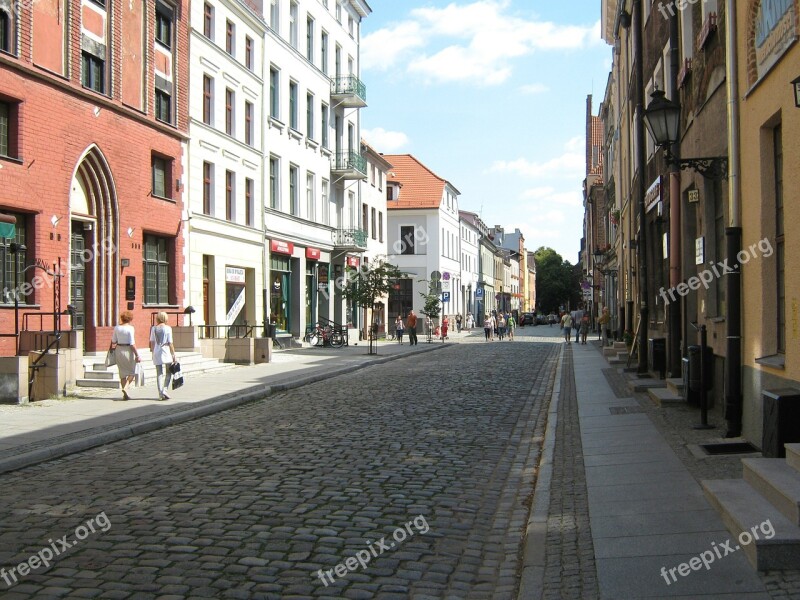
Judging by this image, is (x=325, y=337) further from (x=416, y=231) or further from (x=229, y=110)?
(x=416, y=231)

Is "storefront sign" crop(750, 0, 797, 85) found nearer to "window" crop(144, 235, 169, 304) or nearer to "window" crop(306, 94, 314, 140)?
"window" crop(144, 235, 169, 304)

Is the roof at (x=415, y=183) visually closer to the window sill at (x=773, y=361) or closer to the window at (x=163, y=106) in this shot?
the window at (x=163, y=106)

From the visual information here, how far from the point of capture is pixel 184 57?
1021 inches

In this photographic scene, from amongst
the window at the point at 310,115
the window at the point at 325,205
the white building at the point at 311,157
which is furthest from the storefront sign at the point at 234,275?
the window at the point at 310,115

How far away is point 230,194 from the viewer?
2986 centimetres

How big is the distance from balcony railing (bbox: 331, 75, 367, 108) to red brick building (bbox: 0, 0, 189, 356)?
15.7 metres

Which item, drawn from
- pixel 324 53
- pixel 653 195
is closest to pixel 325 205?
pixel 324 53

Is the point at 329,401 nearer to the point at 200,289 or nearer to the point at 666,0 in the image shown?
the point at 666,0

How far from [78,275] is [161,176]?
17.8 ft

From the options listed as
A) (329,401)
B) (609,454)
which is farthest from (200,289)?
(609,454)

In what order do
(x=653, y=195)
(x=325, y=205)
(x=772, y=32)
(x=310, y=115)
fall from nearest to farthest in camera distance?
(x=772, y=32)
(x=653, y=195)
(x=310, y=115)
(x=325, y=205)

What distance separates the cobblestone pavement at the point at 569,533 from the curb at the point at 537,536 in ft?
0.14

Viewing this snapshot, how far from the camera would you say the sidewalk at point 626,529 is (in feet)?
16.0

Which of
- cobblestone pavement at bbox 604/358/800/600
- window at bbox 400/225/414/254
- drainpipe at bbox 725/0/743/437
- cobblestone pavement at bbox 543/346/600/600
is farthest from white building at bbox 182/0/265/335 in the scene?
window at bbox 400/225/414/254
